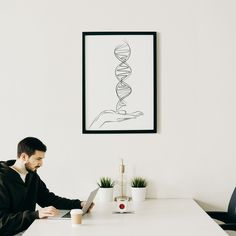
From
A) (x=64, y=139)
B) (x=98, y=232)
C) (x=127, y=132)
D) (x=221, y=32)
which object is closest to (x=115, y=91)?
(x=127, y=132)

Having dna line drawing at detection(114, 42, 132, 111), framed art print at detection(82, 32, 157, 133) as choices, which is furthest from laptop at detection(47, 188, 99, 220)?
dna line drawing at detection(114, 42, 132, 111)

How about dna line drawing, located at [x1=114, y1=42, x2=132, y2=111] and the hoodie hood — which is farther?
dna line drawing, located at [x1=114, y1=42, x2=132, y2=111]

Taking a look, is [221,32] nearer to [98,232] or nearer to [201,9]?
[201,9]

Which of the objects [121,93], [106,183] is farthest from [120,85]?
[106,183]

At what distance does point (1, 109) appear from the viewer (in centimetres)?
333

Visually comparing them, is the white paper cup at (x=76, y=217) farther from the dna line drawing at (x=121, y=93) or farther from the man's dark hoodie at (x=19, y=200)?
the dna line drawing at (x=121, y=93)

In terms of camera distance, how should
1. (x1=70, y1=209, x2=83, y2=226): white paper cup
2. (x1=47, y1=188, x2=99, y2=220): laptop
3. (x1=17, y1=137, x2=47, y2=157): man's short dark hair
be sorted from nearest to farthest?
(x1=70, y1=209, x2=83, y2=226): white paper cup, (x1=47, y1=188, x2=99, y2=220): laptop, (x1=17, y1=137, x2=47, y2=157): man's short dark hair

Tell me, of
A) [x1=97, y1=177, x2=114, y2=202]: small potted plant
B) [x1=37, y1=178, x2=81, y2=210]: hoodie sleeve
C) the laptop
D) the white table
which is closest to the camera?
the white table

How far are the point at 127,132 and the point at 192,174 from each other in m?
0.62

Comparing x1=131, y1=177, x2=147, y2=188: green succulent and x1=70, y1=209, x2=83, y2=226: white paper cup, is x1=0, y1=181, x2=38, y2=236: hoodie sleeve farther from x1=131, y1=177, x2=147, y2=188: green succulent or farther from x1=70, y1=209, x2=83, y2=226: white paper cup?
x1=131, y1=177, x2=147, y2=188: green succulent

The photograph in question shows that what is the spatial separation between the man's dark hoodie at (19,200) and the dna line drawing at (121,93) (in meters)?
0.68

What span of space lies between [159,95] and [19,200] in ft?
4.48

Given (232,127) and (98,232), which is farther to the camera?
→ (232,127)

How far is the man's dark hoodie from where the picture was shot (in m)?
2.49
